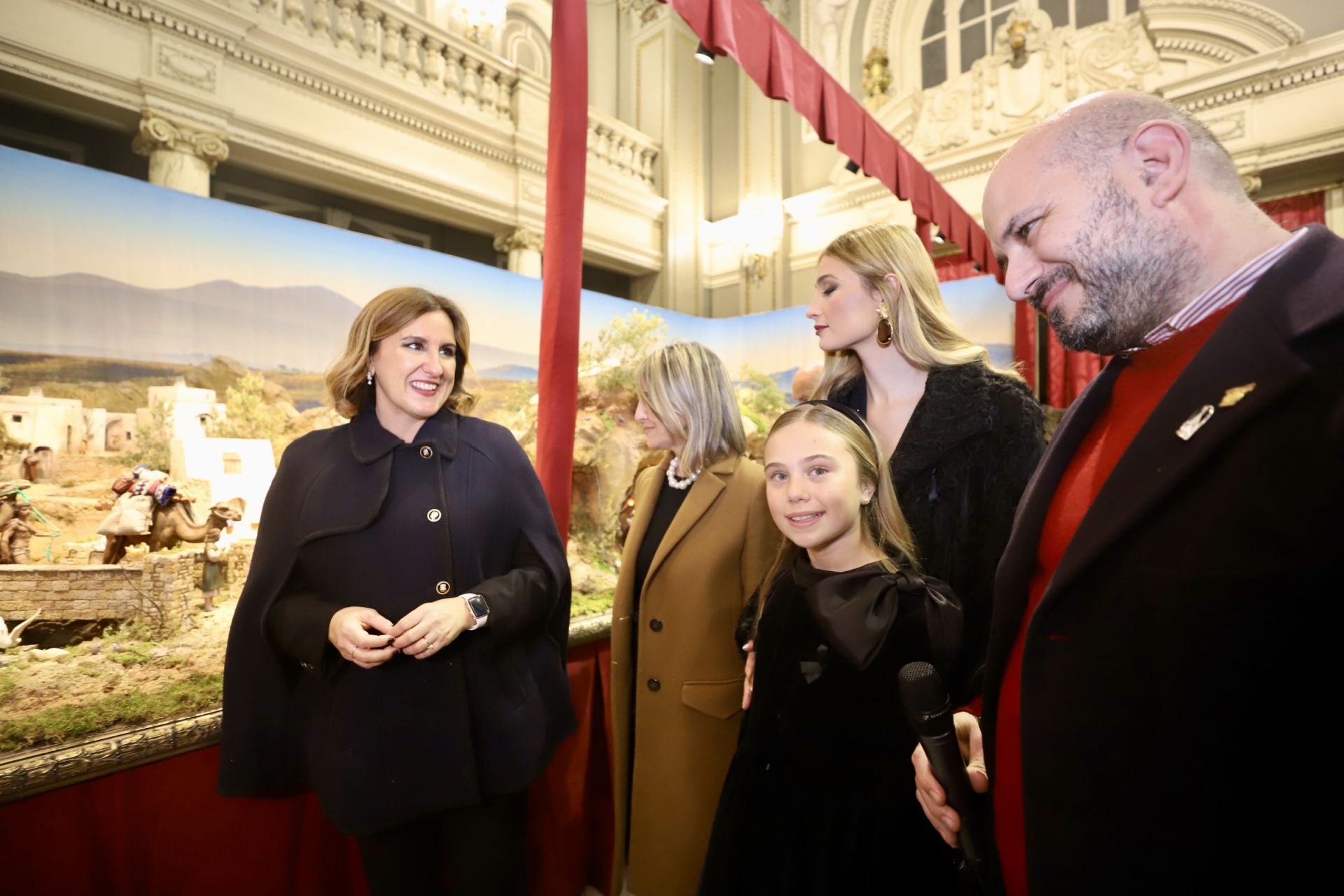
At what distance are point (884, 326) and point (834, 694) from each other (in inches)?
40.1

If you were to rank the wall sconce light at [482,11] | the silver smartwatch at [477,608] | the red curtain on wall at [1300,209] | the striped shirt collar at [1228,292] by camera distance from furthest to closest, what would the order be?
1. the red curtain on wall at [1300,209]
2. the wall sconce light at [482,11]
3. the silver smartwatch at [477,608]
4. the striped shirt collar at [1228,292]

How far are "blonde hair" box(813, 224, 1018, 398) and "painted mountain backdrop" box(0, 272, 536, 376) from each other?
2238mm

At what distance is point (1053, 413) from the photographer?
528cm

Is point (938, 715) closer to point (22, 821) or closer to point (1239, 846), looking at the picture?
point (1239, 846)

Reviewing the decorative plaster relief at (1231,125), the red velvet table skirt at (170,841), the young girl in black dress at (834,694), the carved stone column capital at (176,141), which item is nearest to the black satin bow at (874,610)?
the young girl in black dress at (834,694)

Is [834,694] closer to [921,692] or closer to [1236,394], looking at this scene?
[921,692]

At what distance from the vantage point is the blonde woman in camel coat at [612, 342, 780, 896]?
76.5 inches

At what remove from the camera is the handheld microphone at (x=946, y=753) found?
0.95 m

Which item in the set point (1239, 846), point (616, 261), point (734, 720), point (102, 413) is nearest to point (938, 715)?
point (1239, 846)

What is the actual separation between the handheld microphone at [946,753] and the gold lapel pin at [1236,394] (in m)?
0.50

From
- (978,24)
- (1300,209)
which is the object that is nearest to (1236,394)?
(1300,209)

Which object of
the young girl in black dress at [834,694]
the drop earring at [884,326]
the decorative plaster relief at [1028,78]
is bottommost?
the young girl in black dress at [834,694]

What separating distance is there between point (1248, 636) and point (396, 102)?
6334mm

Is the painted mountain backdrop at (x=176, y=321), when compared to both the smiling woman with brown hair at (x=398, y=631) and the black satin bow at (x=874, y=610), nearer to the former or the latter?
the smiling woman with brown hair at (x=398, y=631)
